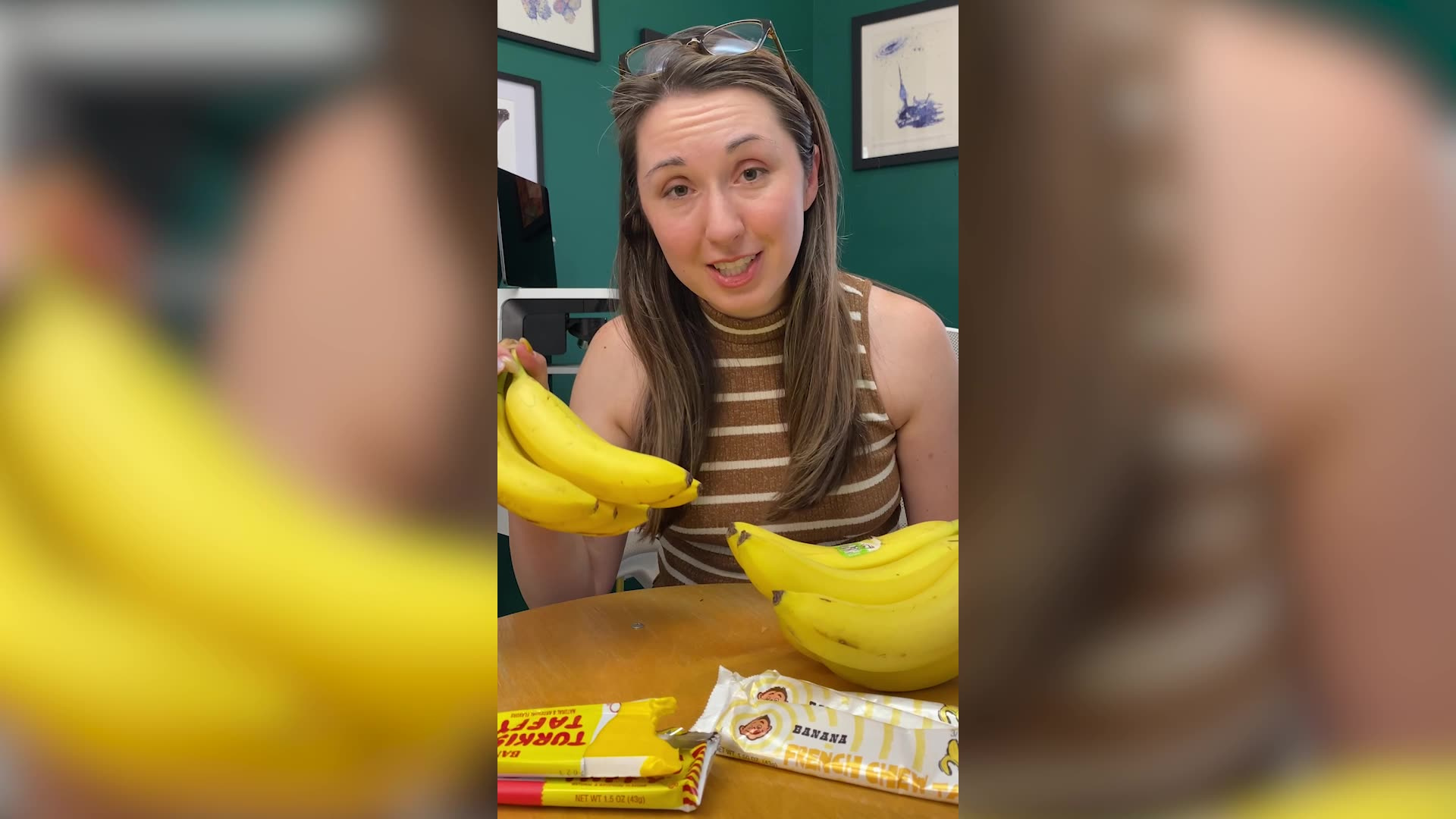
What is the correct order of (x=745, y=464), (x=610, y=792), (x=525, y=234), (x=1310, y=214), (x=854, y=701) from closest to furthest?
(x=1310, y=214) < (x=610, y=792) < (x=854, y=701) < (x=745, y=464) < (x=525, y=234)

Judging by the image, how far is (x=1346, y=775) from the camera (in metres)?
0.09

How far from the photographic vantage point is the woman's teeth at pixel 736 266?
1154 millimetres

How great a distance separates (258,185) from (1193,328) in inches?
3.6

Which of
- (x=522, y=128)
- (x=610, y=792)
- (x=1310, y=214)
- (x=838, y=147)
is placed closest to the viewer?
(x=1310, y=214)

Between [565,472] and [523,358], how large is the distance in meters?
0.19

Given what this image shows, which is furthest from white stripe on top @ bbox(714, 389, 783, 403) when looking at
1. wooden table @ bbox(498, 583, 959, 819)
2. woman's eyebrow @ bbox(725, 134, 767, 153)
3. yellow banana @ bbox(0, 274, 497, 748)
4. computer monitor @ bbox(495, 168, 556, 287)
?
yellow banana @ bbox(0, 274, 497, 748)

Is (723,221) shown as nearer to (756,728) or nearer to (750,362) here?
(750,362)

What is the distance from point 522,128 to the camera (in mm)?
2352

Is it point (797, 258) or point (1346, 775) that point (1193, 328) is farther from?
point (797, 258)

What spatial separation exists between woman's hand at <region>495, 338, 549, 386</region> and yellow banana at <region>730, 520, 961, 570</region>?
9.9 inches

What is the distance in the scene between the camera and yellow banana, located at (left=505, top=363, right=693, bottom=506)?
70 centimetres

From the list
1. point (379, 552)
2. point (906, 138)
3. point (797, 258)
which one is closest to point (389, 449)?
point (379, 552)

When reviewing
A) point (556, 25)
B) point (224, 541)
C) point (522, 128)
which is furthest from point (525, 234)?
point (224, 541)

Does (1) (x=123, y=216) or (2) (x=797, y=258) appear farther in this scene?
(2) (x=797, y=258)
